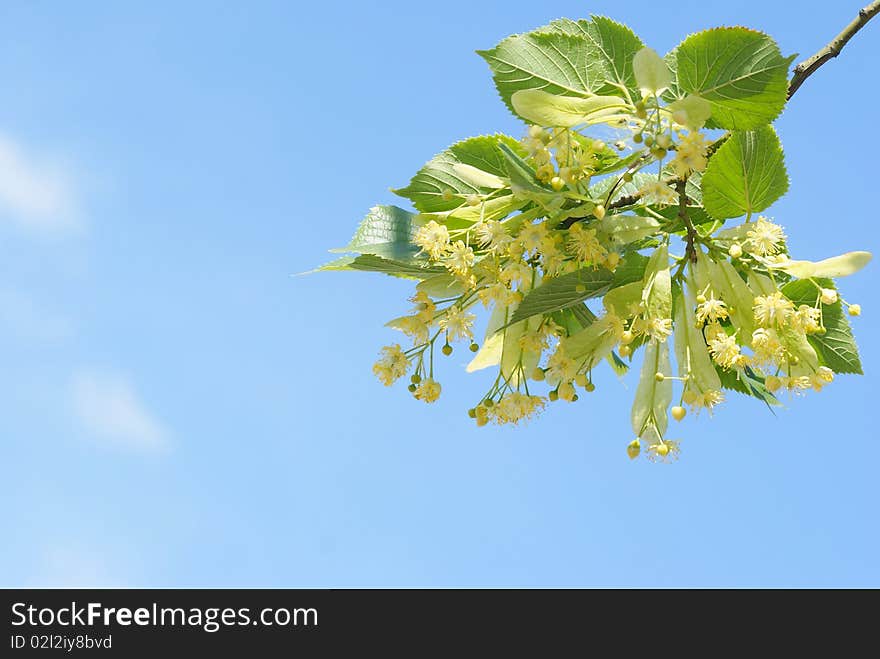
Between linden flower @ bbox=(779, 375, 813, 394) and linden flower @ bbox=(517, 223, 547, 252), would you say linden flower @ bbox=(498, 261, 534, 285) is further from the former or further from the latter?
linden flower @ bbox=(779, 375, 813, 394)

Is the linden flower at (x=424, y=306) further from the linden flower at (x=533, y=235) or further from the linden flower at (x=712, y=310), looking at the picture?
the linden flower at (x=712, y=310)

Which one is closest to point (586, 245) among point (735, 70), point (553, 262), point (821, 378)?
point (553, 262)

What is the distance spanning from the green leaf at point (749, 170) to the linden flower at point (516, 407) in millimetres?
543

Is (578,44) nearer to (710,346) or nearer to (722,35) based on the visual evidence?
(722,35)

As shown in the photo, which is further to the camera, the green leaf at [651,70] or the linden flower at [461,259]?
the linden flower at [461,259]

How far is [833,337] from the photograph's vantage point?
1.77 meters

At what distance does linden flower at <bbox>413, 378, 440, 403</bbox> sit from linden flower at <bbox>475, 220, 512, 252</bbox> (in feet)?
1.22

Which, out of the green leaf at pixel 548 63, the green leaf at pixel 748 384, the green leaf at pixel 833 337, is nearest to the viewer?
the green leaf at pixel 548 63

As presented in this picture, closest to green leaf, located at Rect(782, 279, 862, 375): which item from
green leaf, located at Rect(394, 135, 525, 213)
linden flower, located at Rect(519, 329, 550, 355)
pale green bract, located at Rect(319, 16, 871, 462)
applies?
pale green bract, located at Rect(319, 16, 871, 462)

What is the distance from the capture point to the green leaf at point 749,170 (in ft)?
5.38

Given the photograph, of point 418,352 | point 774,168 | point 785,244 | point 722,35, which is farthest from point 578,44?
point 418,352

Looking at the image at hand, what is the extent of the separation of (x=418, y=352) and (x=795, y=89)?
36.4 inches

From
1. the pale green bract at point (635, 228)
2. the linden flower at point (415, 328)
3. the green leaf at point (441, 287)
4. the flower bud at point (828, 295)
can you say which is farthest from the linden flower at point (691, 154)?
the linden flower at point (415, 328)

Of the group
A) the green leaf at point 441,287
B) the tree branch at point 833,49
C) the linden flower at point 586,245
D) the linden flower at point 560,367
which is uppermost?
the tree branch at point 833,49
